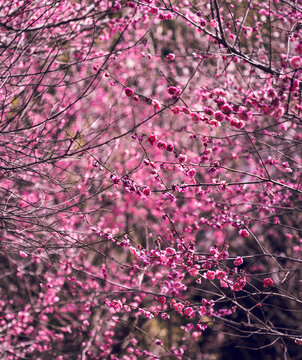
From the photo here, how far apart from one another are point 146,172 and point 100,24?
229 inches

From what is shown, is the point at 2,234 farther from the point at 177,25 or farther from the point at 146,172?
the point at 177,25

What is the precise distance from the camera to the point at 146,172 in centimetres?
1162

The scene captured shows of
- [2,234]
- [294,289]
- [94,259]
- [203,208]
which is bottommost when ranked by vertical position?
[2,234]

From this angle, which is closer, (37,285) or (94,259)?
(37,285)

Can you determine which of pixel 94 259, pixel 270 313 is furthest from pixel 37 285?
pixel 270 313

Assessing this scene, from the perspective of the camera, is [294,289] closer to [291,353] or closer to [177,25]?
[291,353]

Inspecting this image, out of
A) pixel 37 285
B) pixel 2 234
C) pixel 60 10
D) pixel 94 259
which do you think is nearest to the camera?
pixel 2 234

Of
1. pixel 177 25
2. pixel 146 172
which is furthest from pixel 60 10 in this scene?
pixel 177 25

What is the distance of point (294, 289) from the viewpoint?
8.84 m

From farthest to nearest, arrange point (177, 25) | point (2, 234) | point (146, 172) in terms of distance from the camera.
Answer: point (177, 25), point (146, 172), point (2, 234)

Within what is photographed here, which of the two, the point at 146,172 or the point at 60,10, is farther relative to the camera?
the point at 146,172

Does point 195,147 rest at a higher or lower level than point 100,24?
higher

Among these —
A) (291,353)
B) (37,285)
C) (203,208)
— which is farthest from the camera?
(203,208)

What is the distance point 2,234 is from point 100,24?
172 inches
